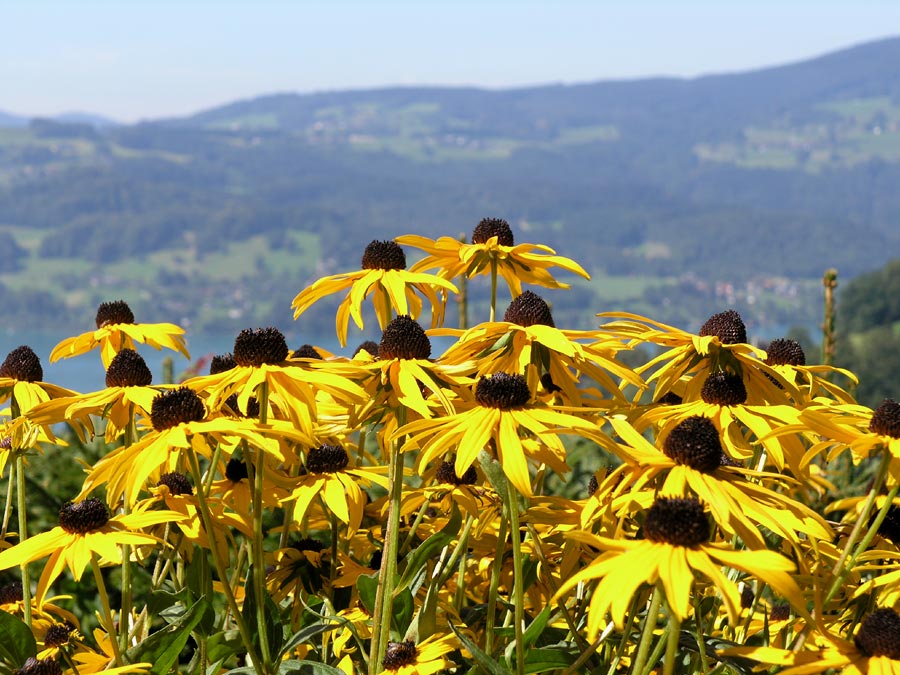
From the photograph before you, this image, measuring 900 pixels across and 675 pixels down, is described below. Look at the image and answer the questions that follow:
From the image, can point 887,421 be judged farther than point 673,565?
Yes

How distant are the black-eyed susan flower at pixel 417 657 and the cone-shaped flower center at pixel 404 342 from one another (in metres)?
0.86

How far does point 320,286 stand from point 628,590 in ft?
6.91

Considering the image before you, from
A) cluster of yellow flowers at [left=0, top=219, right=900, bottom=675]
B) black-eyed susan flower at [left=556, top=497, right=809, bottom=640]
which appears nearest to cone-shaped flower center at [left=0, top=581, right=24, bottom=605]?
cluster of yellow flowers at [left=0, top=219, right=900, bottom=675]

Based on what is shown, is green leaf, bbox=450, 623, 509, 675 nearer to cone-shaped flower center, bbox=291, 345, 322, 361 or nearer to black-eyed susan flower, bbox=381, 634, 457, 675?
black-eyed susan flower, bbox=381, 634, 457, 675

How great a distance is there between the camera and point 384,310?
3.70 m

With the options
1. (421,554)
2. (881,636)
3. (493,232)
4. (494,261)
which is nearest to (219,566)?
(421,554)

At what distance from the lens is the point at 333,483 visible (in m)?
3.22

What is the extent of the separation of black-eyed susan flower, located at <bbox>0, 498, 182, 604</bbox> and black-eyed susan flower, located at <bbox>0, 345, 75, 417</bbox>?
2.99 ft

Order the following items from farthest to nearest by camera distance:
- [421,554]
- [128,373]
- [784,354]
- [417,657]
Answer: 1. [784,354]
2. [128,373]
3. [417,657]
4. [421,554]

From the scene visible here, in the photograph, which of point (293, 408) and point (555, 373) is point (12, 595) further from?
point (555, 373)

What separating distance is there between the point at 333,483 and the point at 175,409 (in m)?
0.73

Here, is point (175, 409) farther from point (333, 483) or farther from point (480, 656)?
point (480, 656)

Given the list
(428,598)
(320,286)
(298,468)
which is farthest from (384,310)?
(428,598)

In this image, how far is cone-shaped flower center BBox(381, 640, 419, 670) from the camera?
9.09 ft
